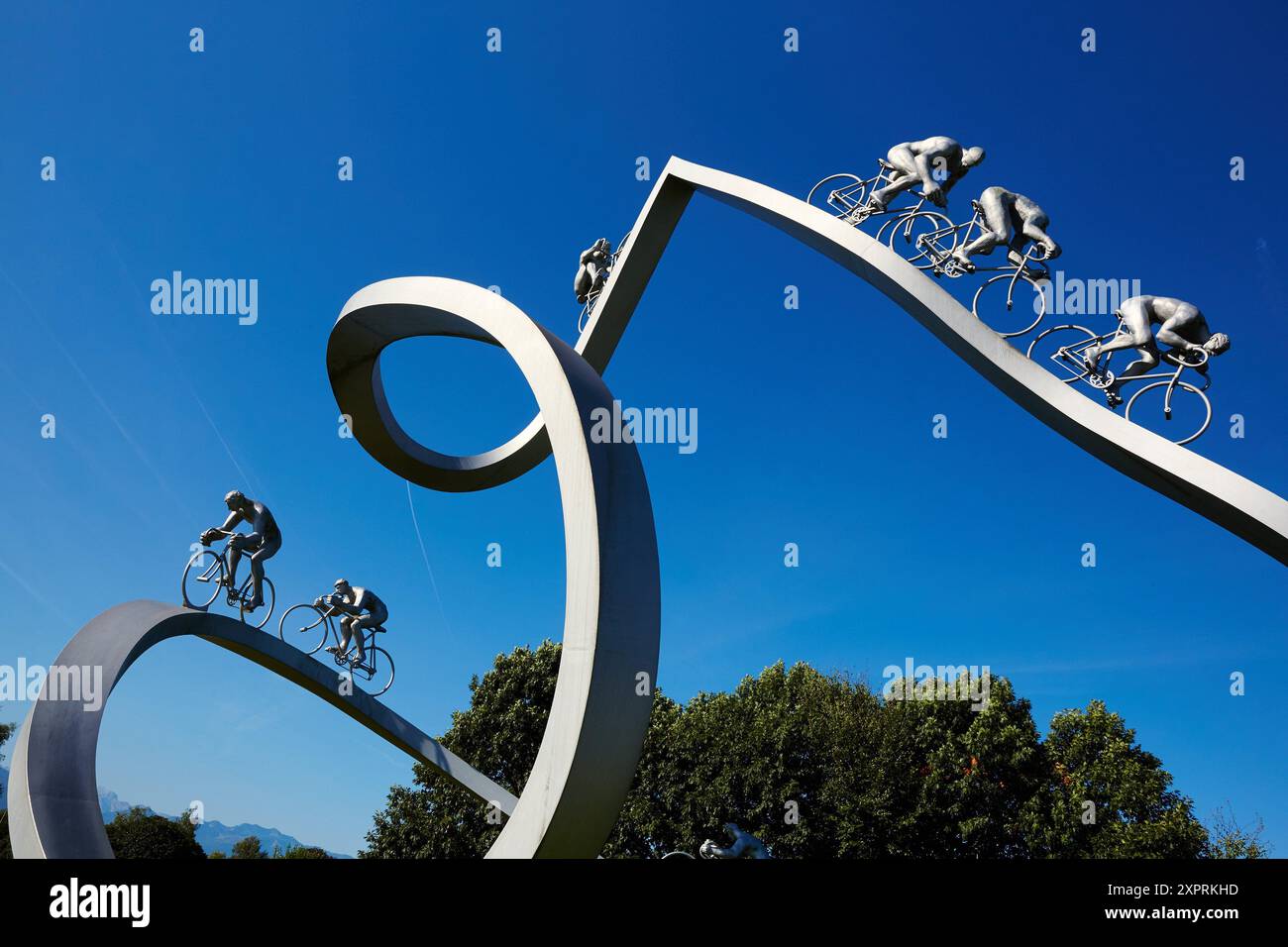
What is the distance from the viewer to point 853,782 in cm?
2878

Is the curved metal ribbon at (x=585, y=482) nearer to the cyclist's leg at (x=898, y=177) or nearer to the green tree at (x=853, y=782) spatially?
the cyclist's leg at (x=898, y=177)

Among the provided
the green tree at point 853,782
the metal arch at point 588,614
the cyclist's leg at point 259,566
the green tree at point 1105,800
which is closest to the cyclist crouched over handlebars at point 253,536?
the cyclist's leg at point 259,566

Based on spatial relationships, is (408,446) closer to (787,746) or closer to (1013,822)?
(787,746)

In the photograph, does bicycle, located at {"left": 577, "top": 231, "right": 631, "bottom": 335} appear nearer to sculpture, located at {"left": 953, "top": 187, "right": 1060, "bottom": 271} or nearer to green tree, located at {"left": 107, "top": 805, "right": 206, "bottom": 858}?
sculpture, located at {"left": 953, "top": 187, "right": 1060, "bottom": 271}

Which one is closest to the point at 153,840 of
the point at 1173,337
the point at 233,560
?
the point at 233,560

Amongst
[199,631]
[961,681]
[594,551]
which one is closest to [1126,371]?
[594,551]

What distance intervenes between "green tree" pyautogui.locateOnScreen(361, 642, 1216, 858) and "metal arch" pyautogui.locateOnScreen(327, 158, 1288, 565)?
14994 millimetres

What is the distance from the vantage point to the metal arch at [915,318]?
857 cm

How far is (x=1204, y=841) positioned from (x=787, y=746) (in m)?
13.9

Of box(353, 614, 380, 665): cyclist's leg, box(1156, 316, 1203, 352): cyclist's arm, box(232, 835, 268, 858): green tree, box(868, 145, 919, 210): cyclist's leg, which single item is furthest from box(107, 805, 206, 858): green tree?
box(232, 835, 268, 858): green tree

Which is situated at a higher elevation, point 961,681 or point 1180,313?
point 1180,313

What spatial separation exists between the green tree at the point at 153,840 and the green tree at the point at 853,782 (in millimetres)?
6541

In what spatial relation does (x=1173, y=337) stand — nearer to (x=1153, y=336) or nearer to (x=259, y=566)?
(x=1153, y=336)

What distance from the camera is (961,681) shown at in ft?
Answer: 105
